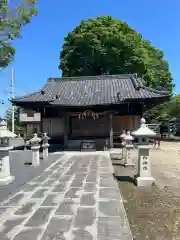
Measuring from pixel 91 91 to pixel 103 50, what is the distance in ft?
29.0

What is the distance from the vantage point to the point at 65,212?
460 centimetres

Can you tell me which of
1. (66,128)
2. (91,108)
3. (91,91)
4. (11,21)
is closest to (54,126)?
(66,128)

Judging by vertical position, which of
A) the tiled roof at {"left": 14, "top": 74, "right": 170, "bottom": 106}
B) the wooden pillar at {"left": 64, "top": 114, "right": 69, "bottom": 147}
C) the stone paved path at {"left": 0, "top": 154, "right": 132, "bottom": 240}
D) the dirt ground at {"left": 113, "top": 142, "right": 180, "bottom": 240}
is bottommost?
the dirt ground at {"left": 113, "top": 142, "right": 180, "bottom": 240}

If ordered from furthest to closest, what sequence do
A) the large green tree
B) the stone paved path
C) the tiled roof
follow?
the large green tree
the tiled roof
the stone paved path

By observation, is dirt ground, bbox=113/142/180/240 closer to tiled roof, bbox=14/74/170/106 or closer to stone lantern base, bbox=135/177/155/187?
stone lantern base, bbox=135/177/155/187

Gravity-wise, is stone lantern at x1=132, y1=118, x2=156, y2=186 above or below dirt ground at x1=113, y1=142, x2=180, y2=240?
above

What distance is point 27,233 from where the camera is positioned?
3.70 metres

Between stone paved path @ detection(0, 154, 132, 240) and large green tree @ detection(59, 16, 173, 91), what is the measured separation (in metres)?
22.0

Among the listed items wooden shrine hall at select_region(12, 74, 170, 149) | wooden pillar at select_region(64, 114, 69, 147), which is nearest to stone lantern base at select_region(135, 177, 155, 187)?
wooden shrine hall at select_region(12, 74, 170, 149)

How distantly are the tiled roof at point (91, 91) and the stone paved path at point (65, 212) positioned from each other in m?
11.1

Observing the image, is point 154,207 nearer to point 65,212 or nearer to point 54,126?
point 65,212

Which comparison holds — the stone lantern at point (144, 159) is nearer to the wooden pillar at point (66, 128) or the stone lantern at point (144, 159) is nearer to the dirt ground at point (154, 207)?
the dirt ground at point (154, 207)

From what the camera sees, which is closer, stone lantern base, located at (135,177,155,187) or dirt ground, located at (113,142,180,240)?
dirt ground, located at (113,142,180,240)

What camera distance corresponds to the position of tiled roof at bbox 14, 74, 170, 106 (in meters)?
17.8
